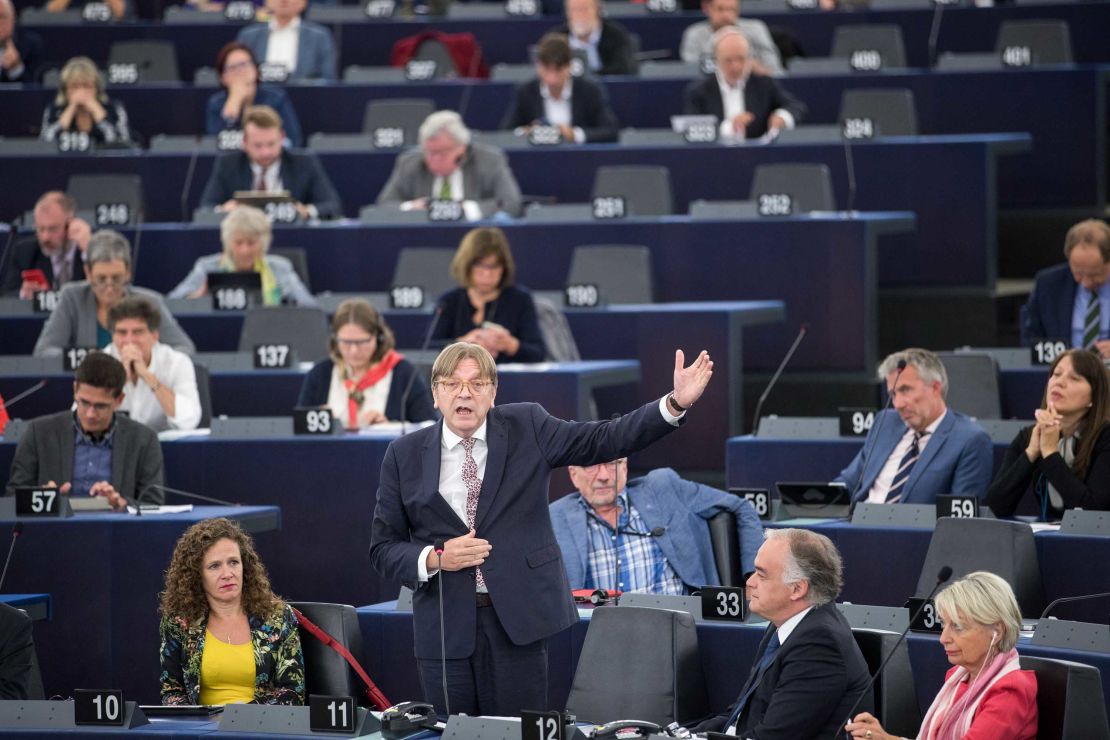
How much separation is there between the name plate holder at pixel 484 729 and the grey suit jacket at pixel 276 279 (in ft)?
12.2

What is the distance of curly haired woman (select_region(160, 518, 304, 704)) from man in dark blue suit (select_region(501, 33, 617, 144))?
4.20 meters

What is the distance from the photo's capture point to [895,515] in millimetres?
4793

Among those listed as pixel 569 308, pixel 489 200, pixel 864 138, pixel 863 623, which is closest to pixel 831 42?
pixel 864 138

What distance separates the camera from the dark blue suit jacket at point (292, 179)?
7.84 m

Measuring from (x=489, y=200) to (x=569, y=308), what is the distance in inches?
38.4

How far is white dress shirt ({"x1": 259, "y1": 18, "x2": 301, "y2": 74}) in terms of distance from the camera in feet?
30.1

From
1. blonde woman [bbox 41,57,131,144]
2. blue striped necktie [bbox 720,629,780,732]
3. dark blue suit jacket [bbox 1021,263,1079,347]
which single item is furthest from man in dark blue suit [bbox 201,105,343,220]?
blue striped necktie [bbox 720,629,780,732]

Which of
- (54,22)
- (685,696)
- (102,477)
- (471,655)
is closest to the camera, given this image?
(471,655)

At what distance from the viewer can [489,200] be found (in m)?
7.57

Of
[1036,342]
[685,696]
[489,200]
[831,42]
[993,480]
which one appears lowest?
[685,696]

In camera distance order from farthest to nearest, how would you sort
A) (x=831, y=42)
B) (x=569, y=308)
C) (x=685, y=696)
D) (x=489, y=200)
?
(x=831, y=42) < (x=489, y=200) < (x=569, y=308) < (x=685, y=696)

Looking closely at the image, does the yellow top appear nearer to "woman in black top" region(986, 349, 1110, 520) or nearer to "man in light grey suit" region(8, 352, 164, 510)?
"man in light grey suit" region(8, 352, 164, 510)

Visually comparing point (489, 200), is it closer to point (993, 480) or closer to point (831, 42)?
point (831, 42)

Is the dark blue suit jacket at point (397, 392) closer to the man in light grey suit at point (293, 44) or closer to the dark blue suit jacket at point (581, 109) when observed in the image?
the dark blue suit jacket at point (581, 109)
